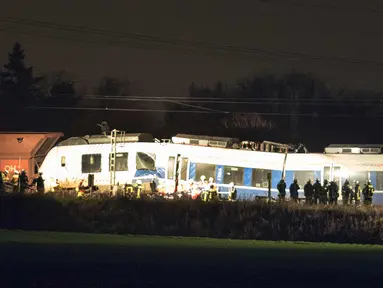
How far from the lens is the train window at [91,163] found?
45.9m

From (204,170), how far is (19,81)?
2272 inches

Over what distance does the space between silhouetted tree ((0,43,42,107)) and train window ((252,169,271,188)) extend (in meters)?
51.9

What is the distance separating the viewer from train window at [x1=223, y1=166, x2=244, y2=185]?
149 feet

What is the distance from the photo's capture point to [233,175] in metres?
45.5

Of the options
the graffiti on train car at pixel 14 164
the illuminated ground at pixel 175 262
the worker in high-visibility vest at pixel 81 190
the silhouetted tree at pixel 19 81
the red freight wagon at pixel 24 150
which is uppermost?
the silhouetted tree at pixel 19 81

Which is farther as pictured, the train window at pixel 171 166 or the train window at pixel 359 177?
the train window at pixel 359 177

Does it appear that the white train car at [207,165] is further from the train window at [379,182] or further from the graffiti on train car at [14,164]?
the graffiti on train car at [14,164]

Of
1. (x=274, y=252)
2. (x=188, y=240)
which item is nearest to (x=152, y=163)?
(x=188, y=240)

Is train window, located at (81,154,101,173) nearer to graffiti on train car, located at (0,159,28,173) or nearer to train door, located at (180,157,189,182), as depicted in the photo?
train door, located at (180,157,189,182)

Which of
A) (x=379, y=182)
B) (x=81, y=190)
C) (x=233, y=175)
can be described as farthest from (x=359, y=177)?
(x=81, y=190)

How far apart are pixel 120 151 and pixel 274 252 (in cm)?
2017

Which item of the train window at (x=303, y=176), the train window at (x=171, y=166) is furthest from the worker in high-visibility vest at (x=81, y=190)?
the train window at (x=303, y=176)

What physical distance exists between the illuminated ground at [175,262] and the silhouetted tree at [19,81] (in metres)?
65.5

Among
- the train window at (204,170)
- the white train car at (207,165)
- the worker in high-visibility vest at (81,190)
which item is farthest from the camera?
the train window at (204,170)
